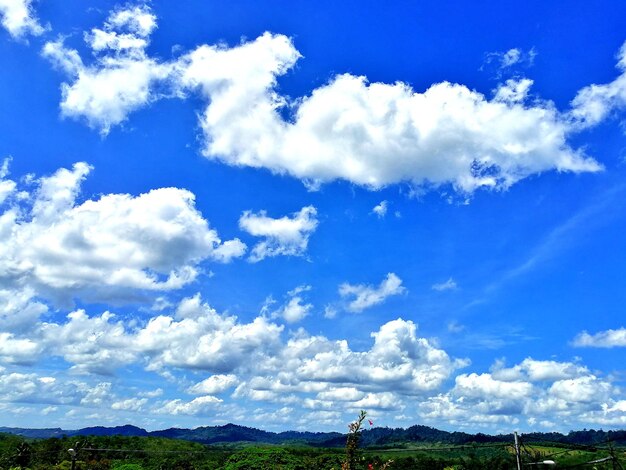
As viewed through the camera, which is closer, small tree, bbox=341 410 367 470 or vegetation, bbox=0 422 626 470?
small tree, bbox=341 410 367 470

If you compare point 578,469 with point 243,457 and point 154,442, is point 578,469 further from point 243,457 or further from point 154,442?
point 243,457

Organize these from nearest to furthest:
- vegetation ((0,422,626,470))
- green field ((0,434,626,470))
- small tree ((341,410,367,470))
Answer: small tree ((341,410,367,470)), vegetation ((0,422,626,470)), green field ((0,434,626,470))

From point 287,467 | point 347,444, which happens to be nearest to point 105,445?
point 287,467

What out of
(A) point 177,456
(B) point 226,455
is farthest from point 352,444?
(A) point 177,456

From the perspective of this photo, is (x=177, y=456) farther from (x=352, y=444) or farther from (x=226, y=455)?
(x=352, y=444)

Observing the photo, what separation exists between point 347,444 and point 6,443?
147046mm

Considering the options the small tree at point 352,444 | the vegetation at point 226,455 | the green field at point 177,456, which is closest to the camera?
the small tree at point 352,444

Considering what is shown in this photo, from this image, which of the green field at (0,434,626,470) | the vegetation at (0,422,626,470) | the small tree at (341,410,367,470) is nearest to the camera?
the small tree at (341,410,367,470)

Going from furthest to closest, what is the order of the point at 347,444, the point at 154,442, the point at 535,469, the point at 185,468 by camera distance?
the point at 154,442 → the point at 185,468 → the point at 535,469 → the point at 347,444

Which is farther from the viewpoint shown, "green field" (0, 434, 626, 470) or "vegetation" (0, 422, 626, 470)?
"green field" (0, 434, 626, 470)

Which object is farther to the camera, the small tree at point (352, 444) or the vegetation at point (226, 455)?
the vegetation at point (226, 455)

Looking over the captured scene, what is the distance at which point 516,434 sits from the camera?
120 ft

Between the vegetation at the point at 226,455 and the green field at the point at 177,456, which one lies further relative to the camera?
the green field at the point at 177,456

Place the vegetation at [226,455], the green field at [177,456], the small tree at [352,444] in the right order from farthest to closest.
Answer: the green field at [177,456] < the vegetation at [226,455] < the small tree at [352,444]
